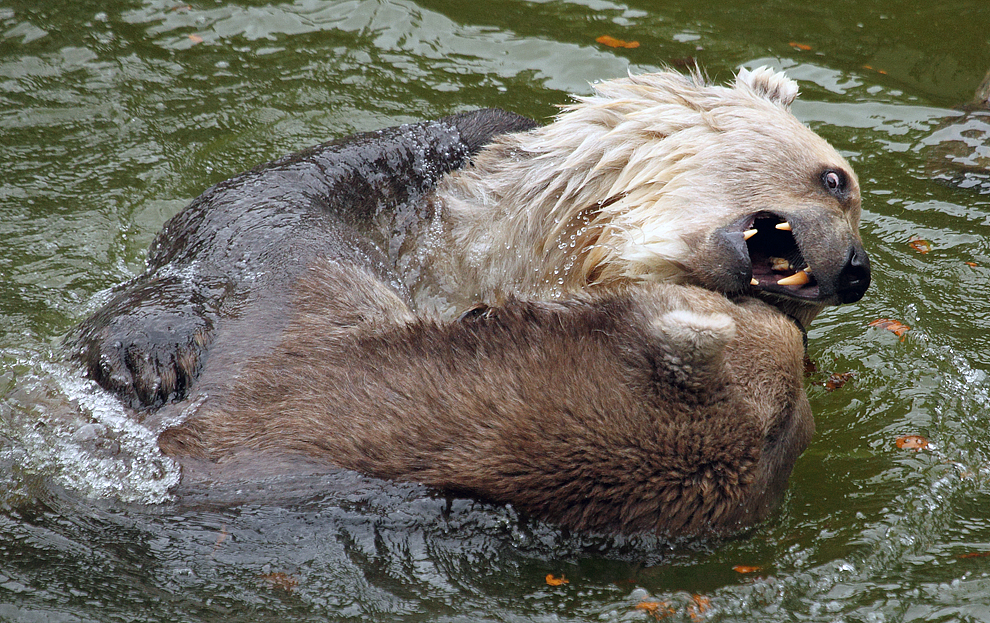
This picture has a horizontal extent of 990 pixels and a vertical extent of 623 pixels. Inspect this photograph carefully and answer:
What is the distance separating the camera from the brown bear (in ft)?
11.1

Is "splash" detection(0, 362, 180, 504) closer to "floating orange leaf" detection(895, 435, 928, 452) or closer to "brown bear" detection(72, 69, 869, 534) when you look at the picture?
"brown bear" detection(72, 69, 869, 534)

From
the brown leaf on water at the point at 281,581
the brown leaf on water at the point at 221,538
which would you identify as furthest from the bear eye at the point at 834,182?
the brown leaf on water at the point at 221,538

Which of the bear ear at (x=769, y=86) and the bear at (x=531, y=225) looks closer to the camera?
the bear at (x=531, y=225)

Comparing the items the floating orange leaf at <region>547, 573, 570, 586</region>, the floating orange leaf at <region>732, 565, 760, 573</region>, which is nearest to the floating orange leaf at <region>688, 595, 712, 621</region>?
the floating orange leaf at <region>732, 565, 760, 573</region>

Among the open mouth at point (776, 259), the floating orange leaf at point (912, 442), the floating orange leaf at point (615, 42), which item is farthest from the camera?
the floating orange leaf at point (615, 42)

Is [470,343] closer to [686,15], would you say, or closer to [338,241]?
[338,241]

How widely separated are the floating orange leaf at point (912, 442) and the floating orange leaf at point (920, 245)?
2179 millimetres

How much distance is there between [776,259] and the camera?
421cm

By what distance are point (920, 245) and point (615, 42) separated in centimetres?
342

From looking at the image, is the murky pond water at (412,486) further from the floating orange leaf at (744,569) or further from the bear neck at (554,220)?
the bear neck at (554,220)

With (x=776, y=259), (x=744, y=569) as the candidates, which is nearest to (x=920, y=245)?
(x=776, y=259)

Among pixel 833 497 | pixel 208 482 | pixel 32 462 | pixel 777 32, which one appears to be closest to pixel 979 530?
pixel 833 497

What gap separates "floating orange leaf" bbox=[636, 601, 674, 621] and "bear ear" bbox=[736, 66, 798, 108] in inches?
109

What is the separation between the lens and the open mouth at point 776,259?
3967 mm
